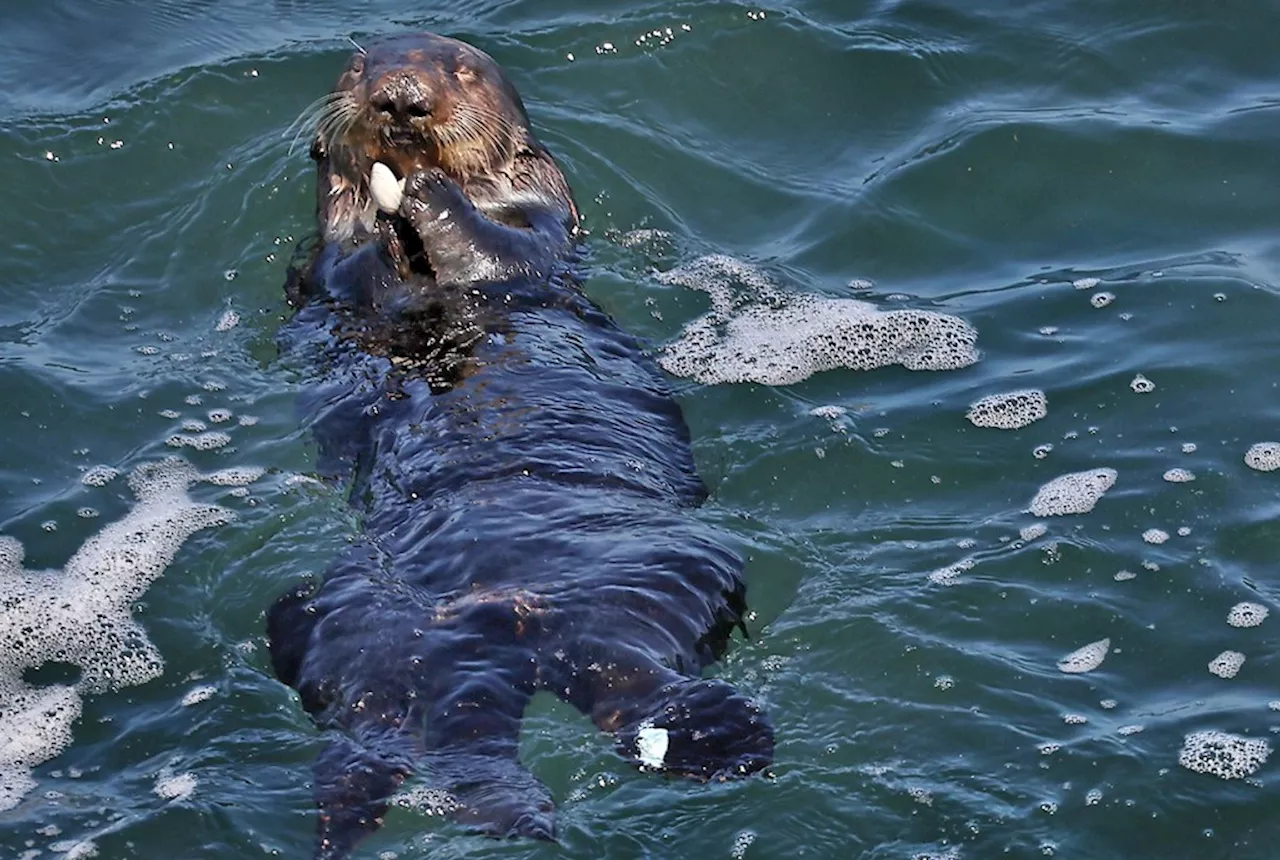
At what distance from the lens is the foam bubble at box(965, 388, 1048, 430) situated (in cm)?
591

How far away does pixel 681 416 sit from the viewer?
5.68 metres

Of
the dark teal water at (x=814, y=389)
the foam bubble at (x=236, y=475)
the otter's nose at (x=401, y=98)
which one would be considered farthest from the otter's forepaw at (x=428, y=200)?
the foam bubble at (x=236, y=475)

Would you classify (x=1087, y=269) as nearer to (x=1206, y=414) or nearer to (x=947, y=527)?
(x=1206, y=414)

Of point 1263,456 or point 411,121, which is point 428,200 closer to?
point 411,121

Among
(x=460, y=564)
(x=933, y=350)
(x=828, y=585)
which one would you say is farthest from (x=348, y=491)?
(x=933, y=350)

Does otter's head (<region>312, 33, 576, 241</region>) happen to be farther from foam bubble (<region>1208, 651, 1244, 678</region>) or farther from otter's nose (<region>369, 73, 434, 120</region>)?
foam bubble (<region>1208, 651, 1244, 678</region>)

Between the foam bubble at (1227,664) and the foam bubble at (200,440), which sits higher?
the foam bubble at (1227,664)

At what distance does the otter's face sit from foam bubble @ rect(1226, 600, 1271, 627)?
3037 millimetres

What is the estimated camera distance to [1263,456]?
5.55 meters

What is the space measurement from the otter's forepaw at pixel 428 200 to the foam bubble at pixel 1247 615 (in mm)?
2698

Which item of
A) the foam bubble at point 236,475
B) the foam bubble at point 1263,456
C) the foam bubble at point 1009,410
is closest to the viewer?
the foam bubble at point 1263,456

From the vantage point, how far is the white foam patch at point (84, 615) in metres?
4.77

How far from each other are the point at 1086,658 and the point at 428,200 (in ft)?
8.34

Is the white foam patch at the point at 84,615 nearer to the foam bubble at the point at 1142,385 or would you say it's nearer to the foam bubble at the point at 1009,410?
the foam bubble at the point at 1009,410
